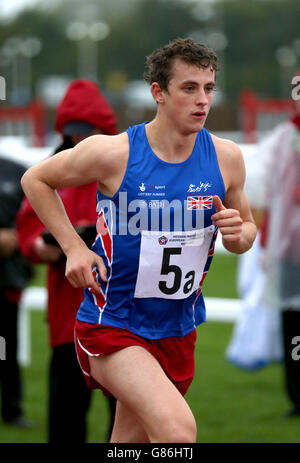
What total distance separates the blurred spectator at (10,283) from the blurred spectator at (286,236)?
5.65ft

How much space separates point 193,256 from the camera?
11.2ft

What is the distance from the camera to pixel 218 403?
6648 millimetres

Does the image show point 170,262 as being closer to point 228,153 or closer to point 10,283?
point 228,153

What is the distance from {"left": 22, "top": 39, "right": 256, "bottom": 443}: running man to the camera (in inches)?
131

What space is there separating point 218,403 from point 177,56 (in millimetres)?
3867

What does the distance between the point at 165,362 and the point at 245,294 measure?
356 cm

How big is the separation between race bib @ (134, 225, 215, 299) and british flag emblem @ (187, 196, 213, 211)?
97 millimetres

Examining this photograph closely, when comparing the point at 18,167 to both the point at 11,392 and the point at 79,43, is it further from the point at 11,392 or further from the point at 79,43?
the point at 79,43

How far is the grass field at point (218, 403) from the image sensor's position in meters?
5.75

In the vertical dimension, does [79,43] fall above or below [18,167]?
above

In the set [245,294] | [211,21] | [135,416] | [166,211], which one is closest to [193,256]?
[166,211]

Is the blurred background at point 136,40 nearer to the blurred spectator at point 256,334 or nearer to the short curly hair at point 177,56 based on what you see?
the blurred spectator at point 256,334

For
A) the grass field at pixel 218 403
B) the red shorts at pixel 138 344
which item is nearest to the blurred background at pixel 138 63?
the grass field at pixel 218 403
